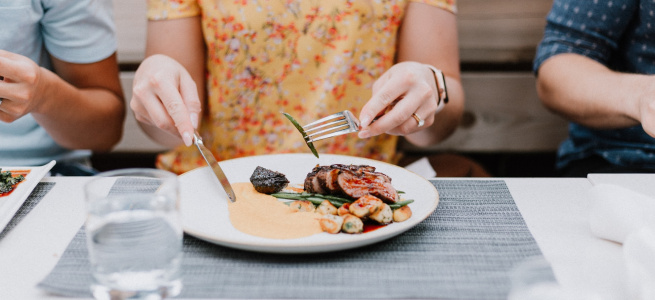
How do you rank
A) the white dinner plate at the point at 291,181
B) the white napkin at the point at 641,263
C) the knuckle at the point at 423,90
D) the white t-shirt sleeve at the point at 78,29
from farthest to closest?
the white t-shirt sleeve at the point at 78,29 < the knuckle at the point at 423,90 < the white dinner plate at the point at 291,181 < the white napkin at the point at 641,263

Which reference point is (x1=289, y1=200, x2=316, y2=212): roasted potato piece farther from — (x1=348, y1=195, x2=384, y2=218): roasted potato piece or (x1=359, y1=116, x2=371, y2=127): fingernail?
(x1=359, y1=116, x2=371, y2=127): fingernail

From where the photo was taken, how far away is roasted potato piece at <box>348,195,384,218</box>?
0.83m

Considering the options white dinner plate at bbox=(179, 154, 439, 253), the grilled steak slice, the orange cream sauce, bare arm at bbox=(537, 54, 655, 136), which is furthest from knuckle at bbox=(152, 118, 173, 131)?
bare arm at bbox=(537, 54, 655, 136)

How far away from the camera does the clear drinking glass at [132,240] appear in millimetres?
652

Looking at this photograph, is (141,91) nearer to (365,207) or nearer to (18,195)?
(18,195)

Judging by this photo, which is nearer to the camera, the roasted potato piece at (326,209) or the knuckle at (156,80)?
the roasted potato piece at (326,209)

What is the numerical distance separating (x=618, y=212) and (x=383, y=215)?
14.1 inches

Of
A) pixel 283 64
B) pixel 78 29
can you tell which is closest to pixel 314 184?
pixel 283 64

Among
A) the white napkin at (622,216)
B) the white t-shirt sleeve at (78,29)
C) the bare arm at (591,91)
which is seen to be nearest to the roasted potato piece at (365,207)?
the white napkin at (622,216)

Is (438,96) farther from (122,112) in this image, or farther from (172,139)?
(122,112)

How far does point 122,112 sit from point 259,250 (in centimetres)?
106

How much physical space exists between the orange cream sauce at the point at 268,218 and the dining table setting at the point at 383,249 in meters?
0.01

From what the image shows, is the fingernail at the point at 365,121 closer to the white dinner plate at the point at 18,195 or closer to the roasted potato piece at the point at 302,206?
the roasted potato piece at the point at 302,206

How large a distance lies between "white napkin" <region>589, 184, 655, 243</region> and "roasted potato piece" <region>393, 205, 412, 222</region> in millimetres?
292
